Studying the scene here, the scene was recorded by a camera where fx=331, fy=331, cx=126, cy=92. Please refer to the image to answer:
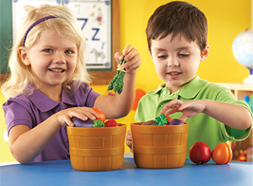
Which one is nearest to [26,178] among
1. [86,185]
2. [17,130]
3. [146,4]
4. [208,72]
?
[86,185]

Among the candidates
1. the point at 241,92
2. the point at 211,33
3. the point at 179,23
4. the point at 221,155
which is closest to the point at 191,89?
the point at 179,23

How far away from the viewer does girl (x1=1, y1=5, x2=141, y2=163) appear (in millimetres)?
1065

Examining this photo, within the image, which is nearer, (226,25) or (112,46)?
(112,46)

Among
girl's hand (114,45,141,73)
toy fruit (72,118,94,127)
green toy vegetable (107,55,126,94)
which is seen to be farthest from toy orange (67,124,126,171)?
girl's hand (114,45,141,73)

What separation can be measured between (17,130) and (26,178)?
29cm

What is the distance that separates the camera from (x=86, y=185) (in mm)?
624

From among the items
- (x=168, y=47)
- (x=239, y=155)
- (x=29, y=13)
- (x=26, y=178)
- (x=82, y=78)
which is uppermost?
(x=29, y=13)

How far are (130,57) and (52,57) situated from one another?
33 cm

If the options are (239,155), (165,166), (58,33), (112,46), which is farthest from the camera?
(112,46)

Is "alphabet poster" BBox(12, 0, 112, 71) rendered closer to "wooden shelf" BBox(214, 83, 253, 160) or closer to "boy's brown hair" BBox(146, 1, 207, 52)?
"wooden shelf" BBox(214, 83, 253, 160)

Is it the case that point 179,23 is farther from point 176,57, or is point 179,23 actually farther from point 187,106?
point 187,106

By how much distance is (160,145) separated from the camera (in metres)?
0.75

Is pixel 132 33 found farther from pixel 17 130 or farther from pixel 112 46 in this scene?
pixel 17 130

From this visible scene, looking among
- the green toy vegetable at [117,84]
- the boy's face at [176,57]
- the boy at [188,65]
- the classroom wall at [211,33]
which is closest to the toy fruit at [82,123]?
the green toy vegetable at [117,84]
